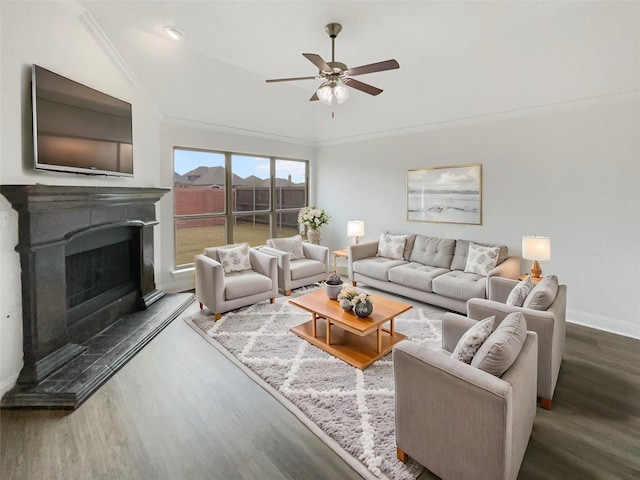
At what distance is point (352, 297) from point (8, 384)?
2.93 metres

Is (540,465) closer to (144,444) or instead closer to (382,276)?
(144,444)

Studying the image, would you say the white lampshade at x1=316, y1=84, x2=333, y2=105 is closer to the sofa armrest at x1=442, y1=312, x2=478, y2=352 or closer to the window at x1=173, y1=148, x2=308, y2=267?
the sofa armrest at x1=442, y1=312, x2=478, y2=352

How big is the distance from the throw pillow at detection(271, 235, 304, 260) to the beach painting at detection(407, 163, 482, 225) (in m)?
2.04

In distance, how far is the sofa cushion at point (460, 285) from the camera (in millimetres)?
3947

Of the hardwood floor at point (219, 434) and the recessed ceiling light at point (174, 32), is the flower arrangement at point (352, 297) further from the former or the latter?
the recessed ceiling light at point (174, 32)

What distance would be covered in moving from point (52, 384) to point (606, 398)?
14.5 ft

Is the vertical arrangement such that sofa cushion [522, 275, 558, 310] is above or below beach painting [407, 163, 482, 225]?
below

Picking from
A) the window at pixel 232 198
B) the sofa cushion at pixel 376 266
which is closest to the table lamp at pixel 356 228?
the sofa cushion at pixel 376 266

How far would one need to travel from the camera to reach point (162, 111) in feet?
15.2

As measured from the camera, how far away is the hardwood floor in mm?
1864

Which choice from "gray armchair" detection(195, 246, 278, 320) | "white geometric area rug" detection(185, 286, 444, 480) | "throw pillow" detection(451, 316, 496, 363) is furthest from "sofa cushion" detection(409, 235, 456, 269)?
"throw pillow" detection(451, 316, 496, 363)

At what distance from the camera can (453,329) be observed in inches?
96.7

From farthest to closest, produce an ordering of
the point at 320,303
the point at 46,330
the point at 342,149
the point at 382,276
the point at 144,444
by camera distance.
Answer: the point at 342,149, the point at 382,276, the point at 320,303, the point at 46,330, the point at 144,444

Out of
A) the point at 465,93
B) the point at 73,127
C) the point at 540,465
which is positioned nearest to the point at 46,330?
the point at 73,127
